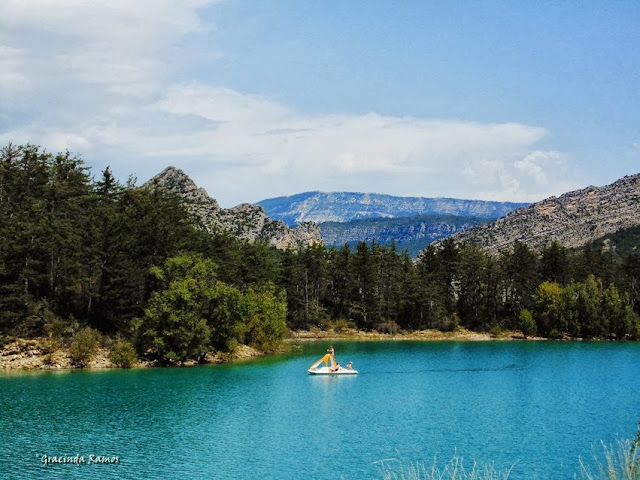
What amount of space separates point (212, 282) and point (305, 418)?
107ft

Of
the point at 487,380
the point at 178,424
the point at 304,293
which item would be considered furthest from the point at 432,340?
the point at 178,424

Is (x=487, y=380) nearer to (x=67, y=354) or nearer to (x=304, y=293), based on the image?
(x=67, y=354)

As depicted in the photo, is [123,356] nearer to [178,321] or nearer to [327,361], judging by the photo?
[178,321]

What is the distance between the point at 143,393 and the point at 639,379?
4346 centimetres

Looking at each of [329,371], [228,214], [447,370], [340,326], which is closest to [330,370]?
[329,371]

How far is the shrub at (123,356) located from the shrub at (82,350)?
6.58ft

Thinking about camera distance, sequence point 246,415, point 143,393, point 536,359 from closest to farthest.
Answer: point 246,415, point 143,393, point 536,359

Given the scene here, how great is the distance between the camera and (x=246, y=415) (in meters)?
45.0

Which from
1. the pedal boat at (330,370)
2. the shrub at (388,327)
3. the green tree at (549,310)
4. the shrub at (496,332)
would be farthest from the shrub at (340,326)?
the pedal boat at (330,370)

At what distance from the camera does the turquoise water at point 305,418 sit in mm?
32938

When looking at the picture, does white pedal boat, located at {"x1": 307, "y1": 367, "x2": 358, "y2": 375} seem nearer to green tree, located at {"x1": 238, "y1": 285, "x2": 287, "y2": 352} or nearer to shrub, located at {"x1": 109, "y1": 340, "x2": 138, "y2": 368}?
green tree, located at {"x1": 238, "y1": 285, "x2": 287, "y2": 352}

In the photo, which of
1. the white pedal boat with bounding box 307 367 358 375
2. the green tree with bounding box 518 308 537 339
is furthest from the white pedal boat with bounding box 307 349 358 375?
the green tree with bounding box 518 308 537 339

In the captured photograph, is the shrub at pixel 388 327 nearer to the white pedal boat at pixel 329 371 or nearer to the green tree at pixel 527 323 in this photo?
the green tree at pixel 527 323

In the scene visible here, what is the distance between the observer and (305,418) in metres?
44.8
